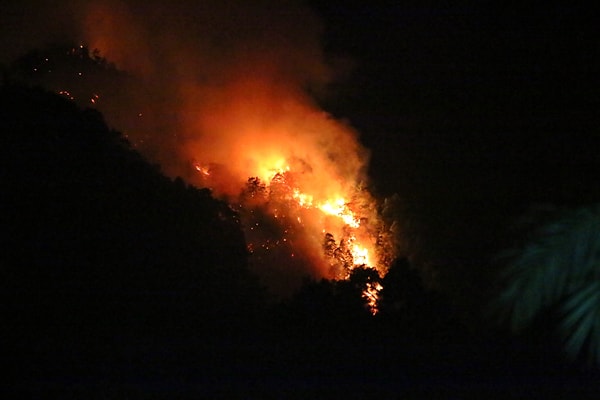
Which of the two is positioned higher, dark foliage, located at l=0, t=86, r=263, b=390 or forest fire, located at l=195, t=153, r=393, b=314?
forest fire, located at l=195, t=153, r=393, b=314

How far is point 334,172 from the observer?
19219 mm

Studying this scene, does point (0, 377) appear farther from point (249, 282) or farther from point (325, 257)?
point (325, 257)

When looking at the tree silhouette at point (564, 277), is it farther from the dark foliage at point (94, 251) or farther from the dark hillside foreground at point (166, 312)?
the dark foliage at point (94, 251)

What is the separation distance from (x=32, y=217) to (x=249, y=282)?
137 inches

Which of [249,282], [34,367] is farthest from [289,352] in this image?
[249,282]

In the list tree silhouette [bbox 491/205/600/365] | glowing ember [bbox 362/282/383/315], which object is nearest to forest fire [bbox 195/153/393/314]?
glowing ember [bbox 362/282/383/315]

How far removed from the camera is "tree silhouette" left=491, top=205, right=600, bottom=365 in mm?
1970

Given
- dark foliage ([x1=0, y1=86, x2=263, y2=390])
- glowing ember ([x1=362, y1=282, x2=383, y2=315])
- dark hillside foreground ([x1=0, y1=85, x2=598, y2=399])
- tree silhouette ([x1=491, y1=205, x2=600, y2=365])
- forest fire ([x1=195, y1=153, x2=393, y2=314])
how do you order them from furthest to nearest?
forest fire ([x1=195, y1=153, x2=393, y2=314])
glowing ember ([x1=362, y1=282, x2=383, y2=315])
dark foliage ([x1=0, y1=86, x2=263, y2=390])
dark hillside foreground ([x1=0, y1=85, x2=598, y2=399])
tree silhouette ([x1=491, y1=205, x2=600, y2=365])

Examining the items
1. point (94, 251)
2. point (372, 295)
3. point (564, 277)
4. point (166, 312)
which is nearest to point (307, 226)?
point (372, 295)

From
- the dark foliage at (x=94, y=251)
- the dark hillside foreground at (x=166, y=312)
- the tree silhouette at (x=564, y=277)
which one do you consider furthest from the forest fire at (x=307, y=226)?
the tree silhouette at (x=564, y=277)

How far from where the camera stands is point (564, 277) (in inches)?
79.2

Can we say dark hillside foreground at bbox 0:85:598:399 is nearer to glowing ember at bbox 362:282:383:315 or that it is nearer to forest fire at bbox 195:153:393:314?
glowing ember at bbox 362:282:383:315

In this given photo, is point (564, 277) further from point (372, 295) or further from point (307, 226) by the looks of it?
point (307, 226)

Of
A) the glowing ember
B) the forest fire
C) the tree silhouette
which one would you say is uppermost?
the forest fire
